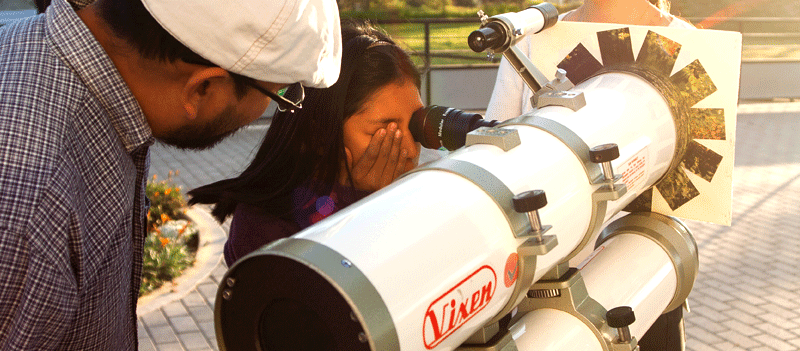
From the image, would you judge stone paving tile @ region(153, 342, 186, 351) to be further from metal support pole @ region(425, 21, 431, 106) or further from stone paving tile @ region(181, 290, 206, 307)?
metal support pole @ region(425, 21, 431, 106)

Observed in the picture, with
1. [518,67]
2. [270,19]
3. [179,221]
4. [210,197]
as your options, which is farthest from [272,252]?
[179,221]

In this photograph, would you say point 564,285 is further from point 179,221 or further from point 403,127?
point 179,221

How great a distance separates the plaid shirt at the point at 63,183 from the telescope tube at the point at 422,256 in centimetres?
25

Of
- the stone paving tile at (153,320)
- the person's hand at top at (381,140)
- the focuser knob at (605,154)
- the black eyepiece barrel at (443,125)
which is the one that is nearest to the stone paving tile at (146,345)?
the stone paving tile at (153,320)

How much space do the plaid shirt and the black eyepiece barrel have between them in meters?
0.70

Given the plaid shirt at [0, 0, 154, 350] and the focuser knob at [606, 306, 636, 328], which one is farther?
the focuser knob at [606, 306, 636, 328]

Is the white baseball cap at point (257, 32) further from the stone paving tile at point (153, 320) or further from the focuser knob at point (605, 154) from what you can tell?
the stone paving tile at point (153, 320)

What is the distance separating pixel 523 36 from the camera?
5.60ft

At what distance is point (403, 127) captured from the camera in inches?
69.3

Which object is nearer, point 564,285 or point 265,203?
point 564,285

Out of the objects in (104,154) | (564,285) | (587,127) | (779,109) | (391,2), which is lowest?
(779,109)

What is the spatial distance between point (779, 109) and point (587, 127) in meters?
9.53

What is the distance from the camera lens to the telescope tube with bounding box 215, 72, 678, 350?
87 centimetres

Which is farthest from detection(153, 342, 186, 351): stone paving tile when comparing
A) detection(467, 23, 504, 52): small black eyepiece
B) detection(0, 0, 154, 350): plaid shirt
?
detection(467, 23, 504, 52): small black eyepiece
